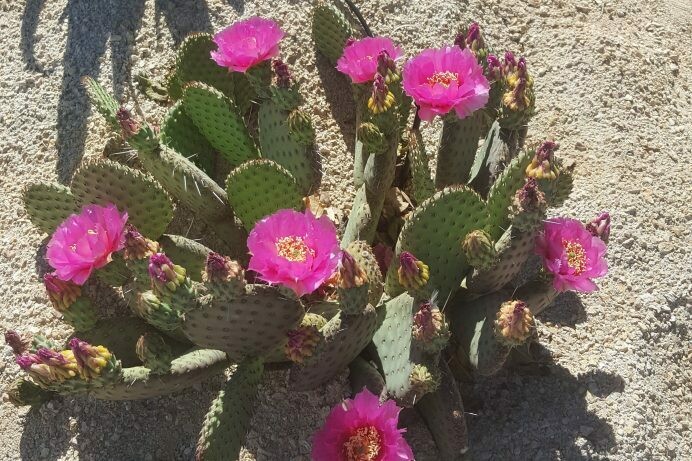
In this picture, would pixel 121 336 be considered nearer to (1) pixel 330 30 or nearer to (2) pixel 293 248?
(2) pixel 293 248

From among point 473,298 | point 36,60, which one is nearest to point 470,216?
point 473,298

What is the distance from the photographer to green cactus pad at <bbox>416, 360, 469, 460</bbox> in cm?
209

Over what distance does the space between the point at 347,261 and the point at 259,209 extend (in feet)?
1.86

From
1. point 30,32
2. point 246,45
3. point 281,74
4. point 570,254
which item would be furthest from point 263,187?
point 30,32

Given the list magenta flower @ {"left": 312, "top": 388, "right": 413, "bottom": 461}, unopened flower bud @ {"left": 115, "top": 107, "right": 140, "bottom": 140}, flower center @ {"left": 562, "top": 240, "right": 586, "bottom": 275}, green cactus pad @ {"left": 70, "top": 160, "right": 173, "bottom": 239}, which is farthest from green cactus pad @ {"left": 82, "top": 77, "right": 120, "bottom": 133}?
flower center @ {"left": 562, "top": 240, "right": 586, "bottom": 275}

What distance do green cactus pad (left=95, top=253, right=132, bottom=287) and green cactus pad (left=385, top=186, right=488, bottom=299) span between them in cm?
78

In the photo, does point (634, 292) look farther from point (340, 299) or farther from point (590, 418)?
point (340, 299)

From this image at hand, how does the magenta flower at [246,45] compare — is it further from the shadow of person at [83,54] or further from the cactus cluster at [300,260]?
the shadow of person at [83,54]

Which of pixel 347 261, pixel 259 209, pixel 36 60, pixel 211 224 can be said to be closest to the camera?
pixel 347 261

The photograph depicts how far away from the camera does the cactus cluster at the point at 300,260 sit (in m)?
1.87

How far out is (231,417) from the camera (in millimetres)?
2021

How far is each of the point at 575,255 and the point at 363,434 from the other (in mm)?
743

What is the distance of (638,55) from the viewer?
3217 mm

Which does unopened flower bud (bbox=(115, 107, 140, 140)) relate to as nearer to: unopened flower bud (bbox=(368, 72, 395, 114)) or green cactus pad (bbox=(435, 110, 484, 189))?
unopened flower bud (bbox=(368, 72, 395, 114))
